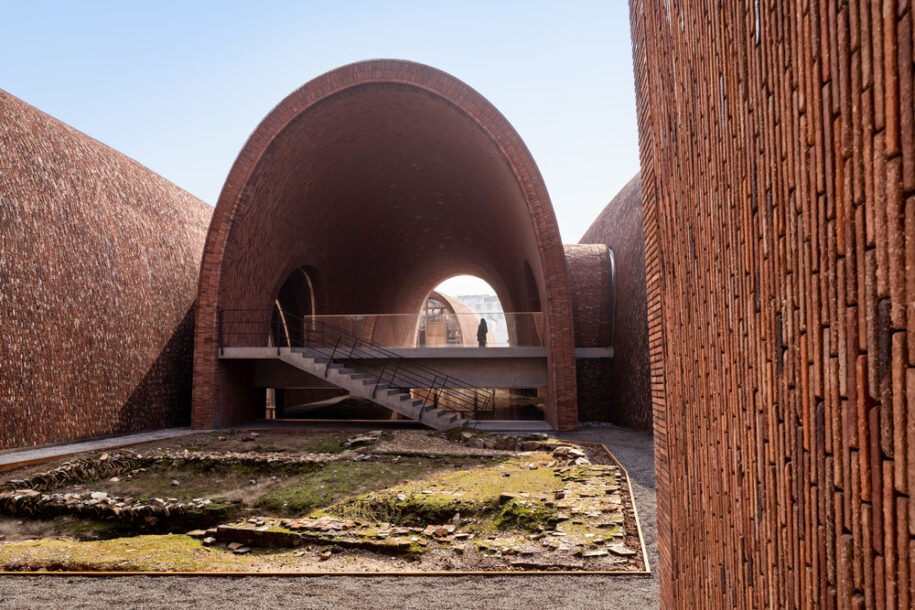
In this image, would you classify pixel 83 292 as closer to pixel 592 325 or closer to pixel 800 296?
pixel 592 325

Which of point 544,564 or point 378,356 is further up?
point 378,356

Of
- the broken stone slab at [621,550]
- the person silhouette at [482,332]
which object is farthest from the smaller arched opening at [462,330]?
the broken stone slab at [621,550]

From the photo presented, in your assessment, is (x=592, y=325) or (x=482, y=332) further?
(x=592, y=325)

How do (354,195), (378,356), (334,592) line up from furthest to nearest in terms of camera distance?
(354,195), (378,356), (334,592)

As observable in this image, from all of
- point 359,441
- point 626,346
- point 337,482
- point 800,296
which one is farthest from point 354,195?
point 800,296

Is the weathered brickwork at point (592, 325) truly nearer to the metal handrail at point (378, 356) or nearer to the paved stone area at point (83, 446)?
the metal handrail at point (378, 356)

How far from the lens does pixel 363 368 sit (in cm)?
1875

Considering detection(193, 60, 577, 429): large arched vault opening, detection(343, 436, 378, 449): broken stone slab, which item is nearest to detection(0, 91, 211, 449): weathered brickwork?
detection(193, 60, 577, 429): large arched vault opening

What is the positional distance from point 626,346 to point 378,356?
8171 millimetres

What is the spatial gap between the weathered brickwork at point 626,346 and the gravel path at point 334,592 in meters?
11.6

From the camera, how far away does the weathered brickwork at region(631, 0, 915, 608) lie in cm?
138

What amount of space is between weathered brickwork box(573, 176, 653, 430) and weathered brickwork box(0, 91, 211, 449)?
47.0ft

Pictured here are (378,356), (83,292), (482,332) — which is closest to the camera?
(83,292)

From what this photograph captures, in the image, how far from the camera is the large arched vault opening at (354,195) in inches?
663
